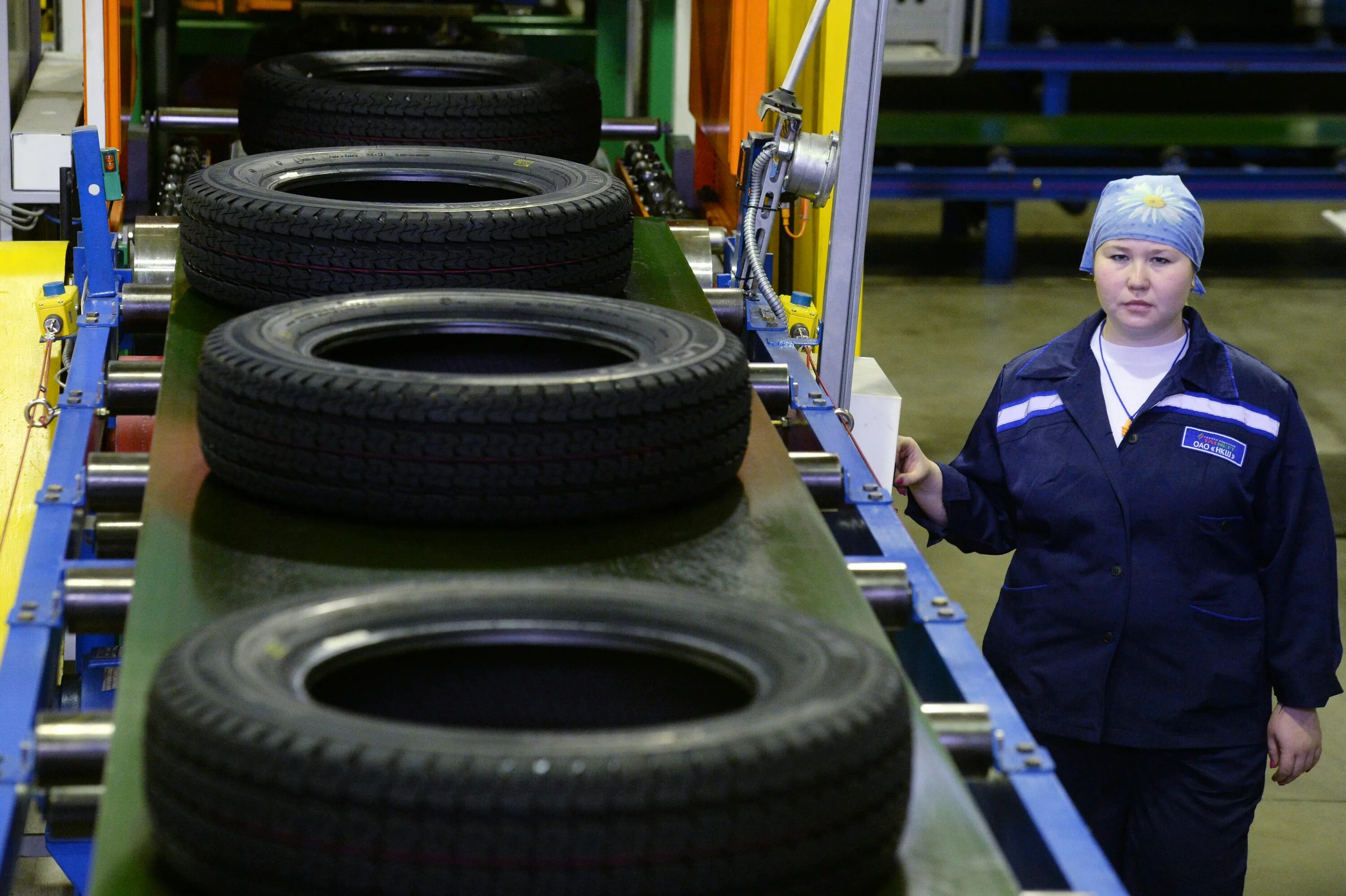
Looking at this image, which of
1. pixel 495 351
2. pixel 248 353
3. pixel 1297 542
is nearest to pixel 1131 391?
pixel 1297 542

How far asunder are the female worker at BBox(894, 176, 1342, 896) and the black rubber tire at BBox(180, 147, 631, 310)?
0.69 metres

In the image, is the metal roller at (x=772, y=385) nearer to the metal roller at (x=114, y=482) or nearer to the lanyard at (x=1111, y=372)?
the lanyard at (x=1111, y=372)

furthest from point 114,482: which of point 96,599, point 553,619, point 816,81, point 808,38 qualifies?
point 816,81

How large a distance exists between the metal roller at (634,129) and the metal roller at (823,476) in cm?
221

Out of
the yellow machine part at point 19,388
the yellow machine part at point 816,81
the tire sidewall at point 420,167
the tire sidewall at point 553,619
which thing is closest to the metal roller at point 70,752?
the tire sidewall at point 553,619

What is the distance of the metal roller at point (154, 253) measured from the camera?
8.41 ft

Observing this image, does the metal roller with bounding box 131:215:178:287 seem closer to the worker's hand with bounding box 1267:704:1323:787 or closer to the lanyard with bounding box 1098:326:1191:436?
the lanyard with bounding box 1098:326:1191:436

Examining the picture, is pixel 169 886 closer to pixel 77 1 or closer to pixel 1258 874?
pixel 1258 874

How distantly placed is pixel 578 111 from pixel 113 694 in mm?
1383

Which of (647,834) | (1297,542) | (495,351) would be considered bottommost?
(1297,542)

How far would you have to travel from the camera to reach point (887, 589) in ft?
5.53

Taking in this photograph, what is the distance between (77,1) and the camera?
15.7 feet

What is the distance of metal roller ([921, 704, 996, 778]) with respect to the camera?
1.44 m

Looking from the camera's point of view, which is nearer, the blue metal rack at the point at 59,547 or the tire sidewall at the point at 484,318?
the blue metal rack at the point at 59,547
